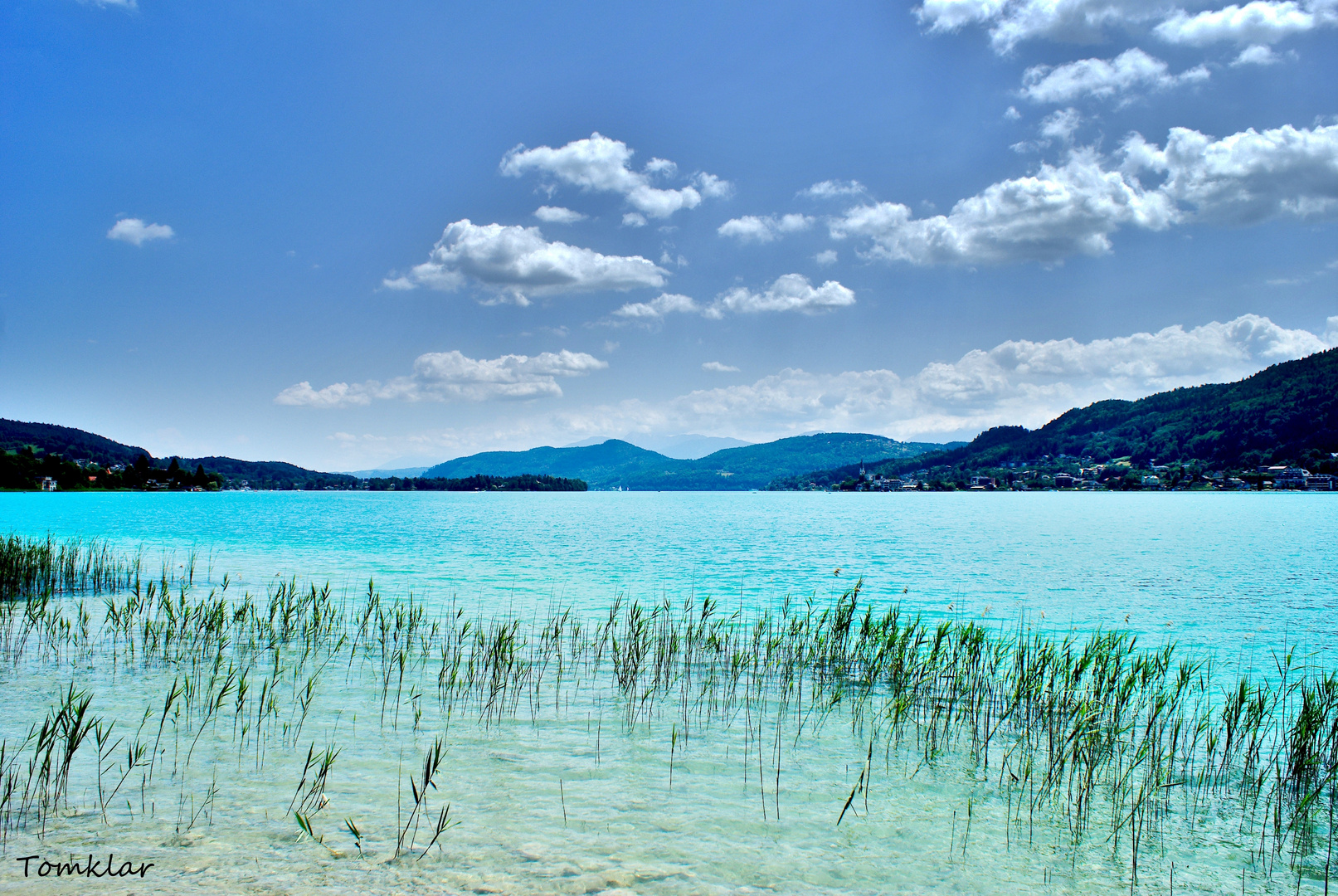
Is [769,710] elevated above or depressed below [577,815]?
below

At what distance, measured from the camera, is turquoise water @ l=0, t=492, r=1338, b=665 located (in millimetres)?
24078

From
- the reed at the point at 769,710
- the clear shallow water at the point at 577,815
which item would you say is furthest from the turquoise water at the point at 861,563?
the clear shallow water at the point at 577,815

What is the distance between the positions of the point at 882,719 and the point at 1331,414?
23044cm

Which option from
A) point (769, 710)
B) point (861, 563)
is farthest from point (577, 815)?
point (861, 563)

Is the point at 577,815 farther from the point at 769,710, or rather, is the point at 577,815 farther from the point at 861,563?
the point at 861,563

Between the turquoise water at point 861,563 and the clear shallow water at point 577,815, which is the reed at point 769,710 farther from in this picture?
the turquoise water at point 861,563

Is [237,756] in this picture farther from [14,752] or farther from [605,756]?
[605,756]

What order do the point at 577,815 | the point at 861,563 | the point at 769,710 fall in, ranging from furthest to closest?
the point at 861,563, the point at 769,710, the point at 577,815

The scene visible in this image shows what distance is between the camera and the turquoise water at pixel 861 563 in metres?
24.1

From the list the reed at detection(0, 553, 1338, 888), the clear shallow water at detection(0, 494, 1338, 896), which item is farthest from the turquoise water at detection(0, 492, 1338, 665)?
the clear shallow water at detection(0, 494, 1338, 896)

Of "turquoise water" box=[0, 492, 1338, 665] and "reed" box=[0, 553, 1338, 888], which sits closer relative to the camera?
"reed" box=[0, 553, 1338, 888]

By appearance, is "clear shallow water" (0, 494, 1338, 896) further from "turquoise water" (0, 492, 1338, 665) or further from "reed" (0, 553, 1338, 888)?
"turquoise water" (0, 492, 1338, 665)

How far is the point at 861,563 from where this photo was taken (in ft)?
121

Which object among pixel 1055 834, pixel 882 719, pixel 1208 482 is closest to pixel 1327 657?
pixel 882 719
